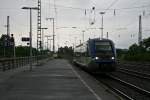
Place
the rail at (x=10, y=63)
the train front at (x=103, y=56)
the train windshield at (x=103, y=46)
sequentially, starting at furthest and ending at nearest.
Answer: the rail at (x=10, y=63) < the train windshield at (x=103, y=46) < the train front at (x=103, y=56)

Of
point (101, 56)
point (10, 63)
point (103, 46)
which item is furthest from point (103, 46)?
point (10, 63)

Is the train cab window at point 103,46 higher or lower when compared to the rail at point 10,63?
higher

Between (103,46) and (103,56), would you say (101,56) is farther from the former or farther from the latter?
(103,46)

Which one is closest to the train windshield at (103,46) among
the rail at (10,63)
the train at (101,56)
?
the train at (101,56)

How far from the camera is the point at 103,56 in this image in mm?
29344

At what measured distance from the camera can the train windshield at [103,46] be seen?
29.9 m

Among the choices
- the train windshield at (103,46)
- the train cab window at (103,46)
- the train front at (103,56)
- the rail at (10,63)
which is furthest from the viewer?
the rail at (10,63)

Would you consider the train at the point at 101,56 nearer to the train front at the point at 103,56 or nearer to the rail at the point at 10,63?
the train front at the point at 103,56

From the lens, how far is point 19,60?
135 feet

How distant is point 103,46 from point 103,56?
45.4 inches

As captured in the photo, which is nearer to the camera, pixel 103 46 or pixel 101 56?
pixel 101 56

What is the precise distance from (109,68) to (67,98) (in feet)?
48.8

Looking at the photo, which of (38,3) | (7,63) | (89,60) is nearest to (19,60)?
(7,63)

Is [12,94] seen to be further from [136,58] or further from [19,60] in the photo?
[136,58]
